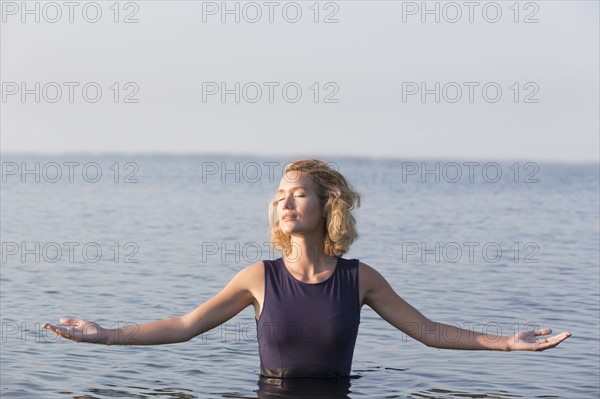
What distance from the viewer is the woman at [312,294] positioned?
6633 millimetres

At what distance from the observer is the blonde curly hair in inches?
262

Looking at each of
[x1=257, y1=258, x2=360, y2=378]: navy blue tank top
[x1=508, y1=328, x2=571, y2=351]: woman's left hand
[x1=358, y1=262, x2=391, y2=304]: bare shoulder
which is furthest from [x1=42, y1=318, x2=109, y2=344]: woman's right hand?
[x1=508, y1=328, x2=571, y2=351]: woman's left hand

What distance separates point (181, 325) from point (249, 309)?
5.66 meters

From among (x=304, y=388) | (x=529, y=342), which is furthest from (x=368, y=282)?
(x=529, y=342)

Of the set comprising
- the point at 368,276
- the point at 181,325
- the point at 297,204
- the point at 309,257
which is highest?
the point at 297,204

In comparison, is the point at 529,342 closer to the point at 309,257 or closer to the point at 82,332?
the point at 309,257

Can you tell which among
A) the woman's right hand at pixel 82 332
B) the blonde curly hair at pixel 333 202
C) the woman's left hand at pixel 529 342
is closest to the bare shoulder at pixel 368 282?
the blonde curly hair at pixel 333 202

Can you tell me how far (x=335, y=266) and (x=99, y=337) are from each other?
1.54m

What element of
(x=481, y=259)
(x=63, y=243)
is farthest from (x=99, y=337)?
(x=63, y=243)

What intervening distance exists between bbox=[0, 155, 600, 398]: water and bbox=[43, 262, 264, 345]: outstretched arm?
2.38 ft

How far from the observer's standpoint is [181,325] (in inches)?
257

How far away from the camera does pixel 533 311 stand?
497 inches

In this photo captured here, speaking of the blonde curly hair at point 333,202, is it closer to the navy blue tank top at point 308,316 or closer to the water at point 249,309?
the navy blue tank top at point 308,316

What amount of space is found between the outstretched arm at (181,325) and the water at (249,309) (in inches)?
28.5
